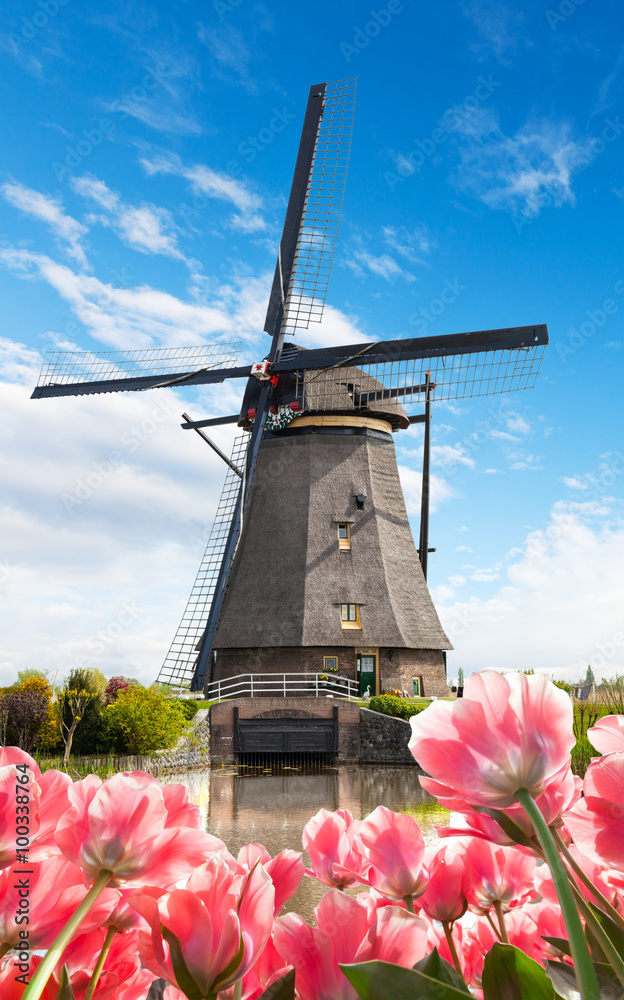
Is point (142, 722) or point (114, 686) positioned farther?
point (114, 686)

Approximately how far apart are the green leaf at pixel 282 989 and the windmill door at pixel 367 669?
21.4 meters

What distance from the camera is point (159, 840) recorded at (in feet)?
2.28

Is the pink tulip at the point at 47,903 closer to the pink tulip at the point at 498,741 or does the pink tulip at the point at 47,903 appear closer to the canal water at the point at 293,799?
the pink tulip at the point at 498,741

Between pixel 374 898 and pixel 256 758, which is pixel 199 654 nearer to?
pixel 256 758

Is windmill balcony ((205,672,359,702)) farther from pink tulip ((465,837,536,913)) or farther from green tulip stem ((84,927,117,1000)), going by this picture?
green tulip stem ((84,927,117,1000))

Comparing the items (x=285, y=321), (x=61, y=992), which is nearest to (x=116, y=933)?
(x=61, y=992)

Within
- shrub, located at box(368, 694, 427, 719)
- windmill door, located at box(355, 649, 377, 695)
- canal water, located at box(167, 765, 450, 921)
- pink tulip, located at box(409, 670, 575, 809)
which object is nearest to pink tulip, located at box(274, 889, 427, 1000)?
pink tulip, located at box(409, 670, 575, 809)

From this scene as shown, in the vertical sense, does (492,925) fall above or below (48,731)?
above

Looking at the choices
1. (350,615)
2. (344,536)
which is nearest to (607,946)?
(350,615)

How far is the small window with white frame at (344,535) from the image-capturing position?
73.6ft

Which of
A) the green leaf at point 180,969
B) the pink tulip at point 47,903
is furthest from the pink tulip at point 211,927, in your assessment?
the pink tulip at point 47,903

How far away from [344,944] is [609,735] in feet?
1.04

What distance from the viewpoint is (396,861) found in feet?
2.75

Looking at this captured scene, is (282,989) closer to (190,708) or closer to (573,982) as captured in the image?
(573,982)
